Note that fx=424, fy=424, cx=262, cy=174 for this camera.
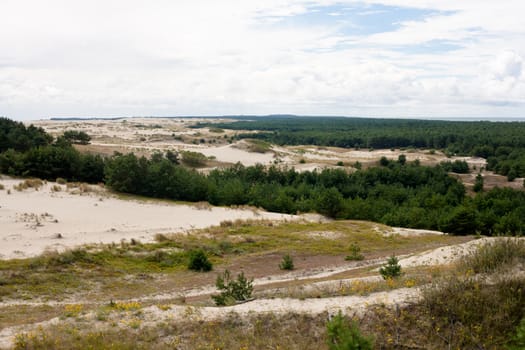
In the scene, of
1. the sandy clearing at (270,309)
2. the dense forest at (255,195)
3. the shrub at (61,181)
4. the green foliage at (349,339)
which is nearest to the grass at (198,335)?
the sandy clearing at (270,309)

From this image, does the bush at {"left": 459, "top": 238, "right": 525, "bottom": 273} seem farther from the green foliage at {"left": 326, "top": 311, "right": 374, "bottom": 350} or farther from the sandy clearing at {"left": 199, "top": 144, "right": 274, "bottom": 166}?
the sandy clearing at {"left": 199, "top": 144, "right": 274, "bottom": 166}

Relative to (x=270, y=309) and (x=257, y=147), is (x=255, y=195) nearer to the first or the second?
(x=270, y=309)

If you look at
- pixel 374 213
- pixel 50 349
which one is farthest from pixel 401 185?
pixel 50 349

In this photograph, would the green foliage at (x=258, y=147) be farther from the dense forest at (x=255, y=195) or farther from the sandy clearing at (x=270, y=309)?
the sandy clearing at (x=270, y=309)

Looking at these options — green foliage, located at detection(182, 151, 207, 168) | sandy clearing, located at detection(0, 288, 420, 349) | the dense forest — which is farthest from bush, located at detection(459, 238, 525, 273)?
green foliage, located at detection(182, 151, 207, 168)

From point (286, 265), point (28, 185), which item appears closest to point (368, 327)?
point (286, 265)

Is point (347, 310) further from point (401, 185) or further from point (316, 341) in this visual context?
point (401, 185)

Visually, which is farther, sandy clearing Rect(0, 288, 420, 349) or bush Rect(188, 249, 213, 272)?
bush Rect(188, 249, 213, 272)

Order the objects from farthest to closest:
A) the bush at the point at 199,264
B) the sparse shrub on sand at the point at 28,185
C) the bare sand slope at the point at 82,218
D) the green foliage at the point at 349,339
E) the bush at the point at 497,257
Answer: the sparse shrub on sand at the point at 28,185 < the bare sand slope at the point at 82,218 < the bush at the point at 199,264 < the bush at the point at 497,257 < the green foliage at the point at 349,339

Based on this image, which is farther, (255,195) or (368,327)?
(255,195)
